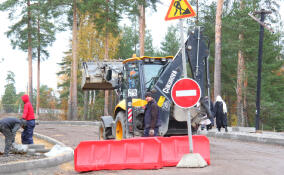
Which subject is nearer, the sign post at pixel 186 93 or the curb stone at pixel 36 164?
the curb stone at pixel 36 164

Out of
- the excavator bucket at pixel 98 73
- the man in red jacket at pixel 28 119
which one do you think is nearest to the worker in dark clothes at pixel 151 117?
the excavator bucket at pixel 98 73

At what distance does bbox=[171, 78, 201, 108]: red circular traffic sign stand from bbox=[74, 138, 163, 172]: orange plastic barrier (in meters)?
1.10

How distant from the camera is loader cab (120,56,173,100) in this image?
11.0 m

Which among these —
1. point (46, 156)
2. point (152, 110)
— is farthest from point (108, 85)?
point (46, 156)

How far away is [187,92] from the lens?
8.45 metres

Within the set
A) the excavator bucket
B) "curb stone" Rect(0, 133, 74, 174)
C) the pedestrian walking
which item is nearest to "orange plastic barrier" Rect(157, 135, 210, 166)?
"curb stone" Rect(0, 133, 74, 174)

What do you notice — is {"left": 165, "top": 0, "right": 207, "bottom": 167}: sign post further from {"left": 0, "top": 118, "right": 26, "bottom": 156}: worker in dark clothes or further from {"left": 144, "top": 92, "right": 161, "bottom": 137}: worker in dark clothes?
{"left": 0, "top": 118, "right": 26, "bottom": 156}: worker in dark clothes

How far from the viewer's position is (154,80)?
36.0 feet

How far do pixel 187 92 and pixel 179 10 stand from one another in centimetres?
195

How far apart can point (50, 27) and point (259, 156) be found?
38.3 meters

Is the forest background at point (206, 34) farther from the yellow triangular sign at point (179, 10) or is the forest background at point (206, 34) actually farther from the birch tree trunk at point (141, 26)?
the yellow triangular sign at point (179, 10)

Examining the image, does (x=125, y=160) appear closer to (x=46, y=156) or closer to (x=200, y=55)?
(x=46, y=156)

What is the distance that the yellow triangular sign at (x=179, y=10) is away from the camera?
337 inches

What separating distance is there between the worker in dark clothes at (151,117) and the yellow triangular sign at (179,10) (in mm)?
2404
